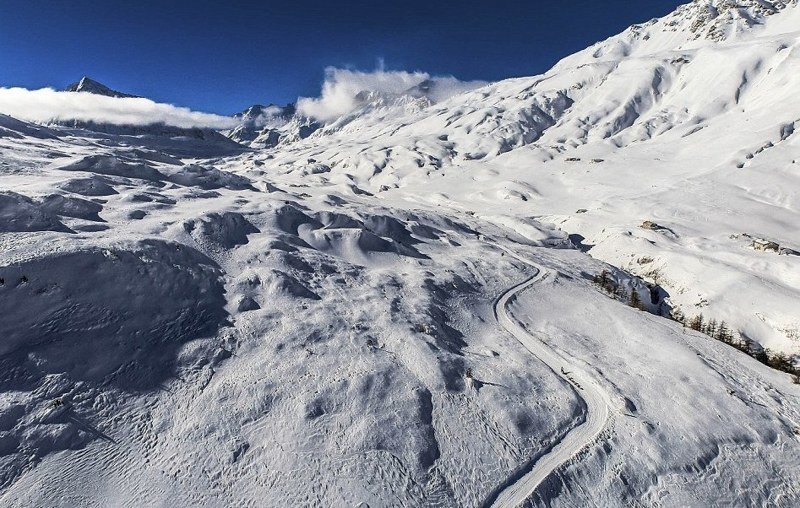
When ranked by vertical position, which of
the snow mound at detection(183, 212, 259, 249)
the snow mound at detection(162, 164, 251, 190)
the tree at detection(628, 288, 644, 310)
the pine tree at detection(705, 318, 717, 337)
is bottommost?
the pine tree at detection(705, 318, 717, 337)

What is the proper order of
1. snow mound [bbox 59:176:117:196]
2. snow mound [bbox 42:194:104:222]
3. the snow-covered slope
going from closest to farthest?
snow mound [bbox 42:194:104:222] < snow mound [bbox 59:176:117:196] < the snow-covered slope

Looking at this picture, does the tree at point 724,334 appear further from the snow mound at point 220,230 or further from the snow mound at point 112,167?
the snow mound at point 112,167

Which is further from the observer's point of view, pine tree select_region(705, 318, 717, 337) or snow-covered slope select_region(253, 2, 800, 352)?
snow-covered slope select_region(253, 2, 800, 352)

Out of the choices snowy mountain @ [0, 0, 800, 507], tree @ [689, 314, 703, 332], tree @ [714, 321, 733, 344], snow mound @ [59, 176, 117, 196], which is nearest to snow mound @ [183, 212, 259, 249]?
snowy mountain @ [0, 0, 800, 507]

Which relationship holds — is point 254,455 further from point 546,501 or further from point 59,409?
point 546,501

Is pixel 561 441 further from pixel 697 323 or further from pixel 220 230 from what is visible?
pixel 220 230

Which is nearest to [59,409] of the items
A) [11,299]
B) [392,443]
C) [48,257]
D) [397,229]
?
[11,299]

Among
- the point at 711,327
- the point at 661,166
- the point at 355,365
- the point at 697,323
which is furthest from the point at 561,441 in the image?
the point at 661,166

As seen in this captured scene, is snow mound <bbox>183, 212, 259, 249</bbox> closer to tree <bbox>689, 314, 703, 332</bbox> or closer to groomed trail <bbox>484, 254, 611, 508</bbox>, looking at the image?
groomed trail <bbox>484, 254, 611, 508</bbox>

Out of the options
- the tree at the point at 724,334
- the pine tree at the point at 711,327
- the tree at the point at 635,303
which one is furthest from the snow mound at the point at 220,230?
the pine tree at the point at 711,327
